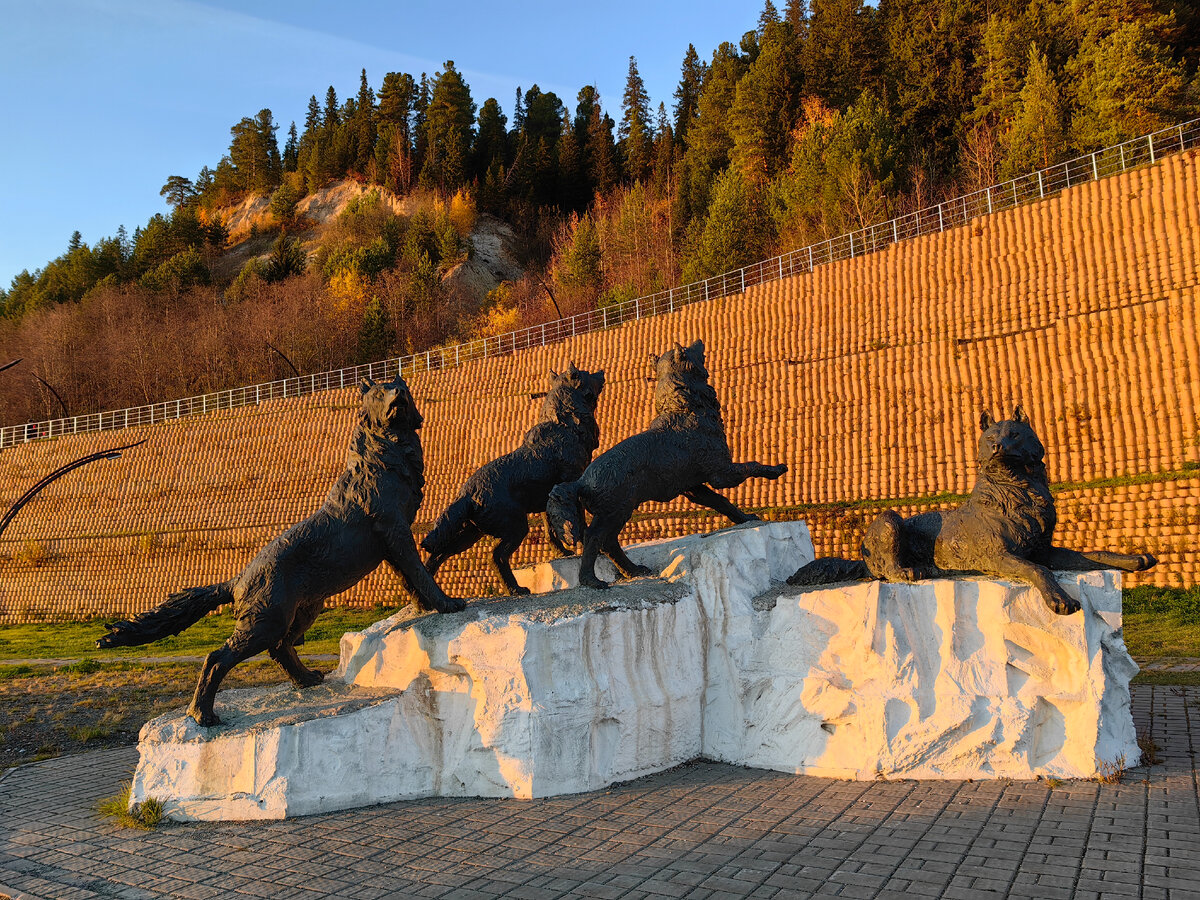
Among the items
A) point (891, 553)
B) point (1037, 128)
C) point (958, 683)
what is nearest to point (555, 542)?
point (891, 553)

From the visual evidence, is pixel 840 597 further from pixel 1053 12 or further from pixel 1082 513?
pixel 1053 12

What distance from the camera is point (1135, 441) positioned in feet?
45.8

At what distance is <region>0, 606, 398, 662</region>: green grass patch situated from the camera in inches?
623

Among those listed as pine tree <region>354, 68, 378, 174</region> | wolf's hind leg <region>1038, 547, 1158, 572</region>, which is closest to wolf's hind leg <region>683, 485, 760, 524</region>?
wolf's hind leg <region>1038, 547, 1158, 572</region>

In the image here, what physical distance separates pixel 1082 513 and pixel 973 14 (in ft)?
88.5

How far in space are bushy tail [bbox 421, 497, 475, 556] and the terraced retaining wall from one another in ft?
34.8

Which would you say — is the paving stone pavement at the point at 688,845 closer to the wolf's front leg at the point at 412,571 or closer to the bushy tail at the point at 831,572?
the wolf's front leg at the point at 412,571

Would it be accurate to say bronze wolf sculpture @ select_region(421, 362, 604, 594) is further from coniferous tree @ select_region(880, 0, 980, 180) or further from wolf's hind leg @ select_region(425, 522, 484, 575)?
coniferous tree @ select_region(880, 0, 980, 180)

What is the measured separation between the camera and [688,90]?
175ft

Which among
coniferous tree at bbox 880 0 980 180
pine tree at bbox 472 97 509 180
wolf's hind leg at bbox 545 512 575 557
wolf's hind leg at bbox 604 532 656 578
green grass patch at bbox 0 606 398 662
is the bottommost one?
green grass patch at bbox 0 606 398 662

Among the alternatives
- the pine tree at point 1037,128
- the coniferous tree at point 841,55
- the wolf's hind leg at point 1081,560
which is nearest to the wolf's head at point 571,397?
the wolf's hind leg at point 1081,560

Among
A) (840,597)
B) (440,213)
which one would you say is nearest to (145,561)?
(840,597)

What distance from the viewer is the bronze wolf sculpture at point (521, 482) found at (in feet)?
23.0

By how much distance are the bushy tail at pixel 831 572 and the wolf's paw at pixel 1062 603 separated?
1443 mm
